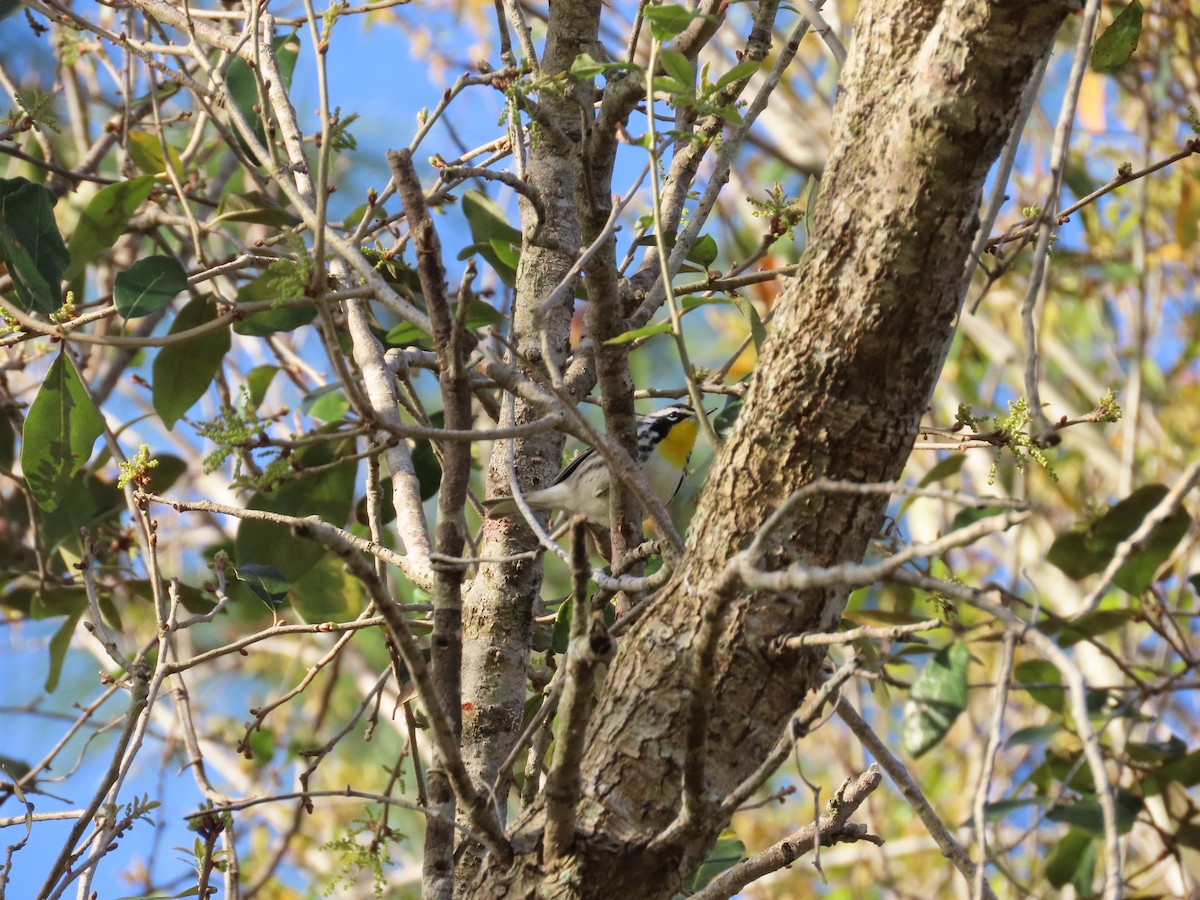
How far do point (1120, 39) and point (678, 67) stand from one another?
0.89m

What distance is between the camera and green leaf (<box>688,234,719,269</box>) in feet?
5.94

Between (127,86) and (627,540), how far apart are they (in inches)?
62.0

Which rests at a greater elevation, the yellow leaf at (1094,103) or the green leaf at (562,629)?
the yellow leaf at (1094,103)

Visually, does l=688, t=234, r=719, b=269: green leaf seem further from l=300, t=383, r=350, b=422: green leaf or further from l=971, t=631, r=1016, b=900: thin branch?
l=971, t=631, r=1016, b=900: thin branch

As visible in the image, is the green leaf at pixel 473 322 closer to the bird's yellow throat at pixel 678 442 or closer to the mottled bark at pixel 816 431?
the mottled bark at pixel 816 431

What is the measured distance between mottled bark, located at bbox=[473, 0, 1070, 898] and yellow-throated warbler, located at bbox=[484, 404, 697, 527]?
67.0 inches

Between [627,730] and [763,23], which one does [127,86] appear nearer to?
[763,23]

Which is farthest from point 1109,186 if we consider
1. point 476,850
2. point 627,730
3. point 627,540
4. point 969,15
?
point 476,850

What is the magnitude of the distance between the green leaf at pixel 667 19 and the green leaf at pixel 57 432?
45.2 inches

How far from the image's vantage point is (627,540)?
177 centimetres

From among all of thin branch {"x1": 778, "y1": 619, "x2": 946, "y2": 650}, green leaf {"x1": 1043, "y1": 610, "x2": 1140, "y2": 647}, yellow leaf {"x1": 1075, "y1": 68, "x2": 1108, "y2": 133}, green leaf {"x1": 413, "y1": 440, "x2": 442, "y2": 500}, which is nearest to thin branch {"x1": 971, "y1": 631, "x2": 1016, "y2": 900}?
thin branch {"x1": 778, "y1": 619, "x2": 946, "y2": 650}

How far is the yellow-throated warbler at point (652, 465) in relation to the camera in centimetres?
328

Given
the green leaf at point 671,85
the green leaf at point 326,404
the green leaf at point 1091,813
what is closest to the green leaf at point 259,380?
the green leaf at point 326,404

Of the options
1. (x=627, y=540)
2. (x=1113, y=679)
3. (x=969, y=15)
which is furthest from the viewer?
(x=1113, y=679)
